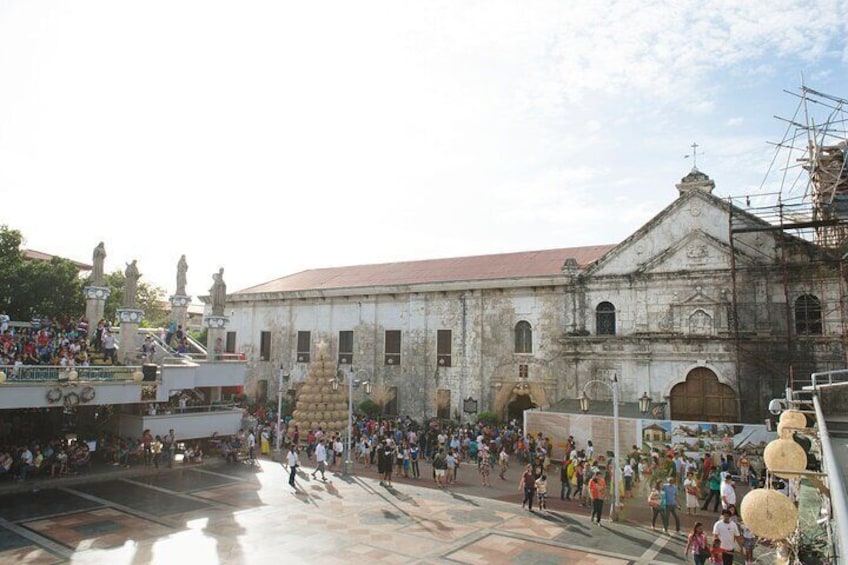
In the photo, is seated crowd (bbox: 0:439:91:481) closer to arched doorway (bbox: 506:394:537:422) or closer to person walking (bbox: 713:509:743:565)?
arched doorway (bbox: 506:394:537:422)

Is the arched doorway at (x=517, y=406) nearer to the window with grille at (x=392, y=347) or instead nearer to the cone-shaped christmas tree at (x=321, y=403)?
the window with grille at (x=392, y=347)

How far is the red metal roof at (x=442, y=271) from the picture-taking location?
31.9 meters

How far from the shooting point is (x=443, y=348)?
32.8 meters

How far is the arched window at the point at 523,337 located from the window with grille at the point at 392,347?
7488 millimetres

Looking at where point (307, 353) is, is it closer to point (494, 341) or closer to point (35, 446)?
point (494, 341)

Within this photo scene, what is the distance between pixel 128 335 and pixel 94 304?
9.09ft

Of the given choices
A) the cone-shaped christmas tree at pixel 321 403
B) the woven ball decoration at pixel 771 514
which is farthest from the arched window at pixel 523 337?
the woven ball decoration at pixel 771 514

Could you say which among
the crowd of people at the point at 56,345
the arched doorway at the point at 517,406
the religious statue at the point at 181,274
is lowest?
the arched doorway at the point at 517,406

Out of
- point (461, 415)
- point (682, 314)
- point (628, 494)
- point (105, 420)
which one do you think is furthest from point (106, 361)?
point (682, 314)

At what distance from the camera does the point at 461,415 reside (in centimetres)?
3123

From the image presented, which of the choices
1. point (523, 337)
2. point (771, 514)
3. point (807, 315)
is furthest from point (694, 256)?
point (771, 514)

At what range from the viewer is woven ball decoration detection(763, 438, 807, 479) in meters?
7.79

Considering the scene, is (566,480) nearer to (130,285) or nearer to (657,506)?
(657,506)

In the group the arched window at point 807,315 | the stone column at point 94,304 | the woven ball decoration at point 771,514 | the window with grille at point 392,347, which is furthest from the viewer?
the window with grille at point 392,347
